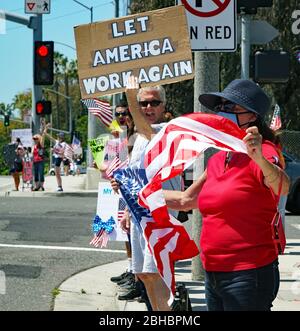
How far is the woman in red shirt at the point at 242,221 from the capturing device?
3789 mm

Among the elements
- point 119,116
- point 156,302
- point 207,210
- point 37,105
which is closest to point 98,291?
point 119,116

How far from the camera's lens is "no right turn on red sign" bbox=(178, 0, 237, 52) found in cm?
726

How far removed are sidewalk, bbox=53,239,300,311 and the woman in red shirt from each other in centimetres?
291

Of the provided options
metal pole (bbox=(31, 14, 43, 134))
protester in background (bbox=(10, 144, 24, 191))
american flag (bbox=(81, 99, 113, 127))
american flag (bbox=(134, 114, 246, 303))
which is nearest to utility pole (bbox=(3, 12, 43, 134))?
metal pole (bbox=(31, 14, 43, 134))

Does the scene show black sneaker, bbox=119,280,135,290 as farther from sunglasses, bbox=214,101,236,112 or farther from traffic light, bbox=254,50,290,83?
sunglasses, bbox=214,101,236,112

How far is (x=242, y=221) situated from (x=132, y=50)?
1.81 metres

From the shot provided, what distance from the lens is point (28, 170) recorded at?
82.9ft

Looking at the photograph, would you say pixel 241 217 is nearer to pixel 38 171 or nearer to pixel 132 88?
pixel 132 88

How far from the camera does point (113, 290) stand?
816cm

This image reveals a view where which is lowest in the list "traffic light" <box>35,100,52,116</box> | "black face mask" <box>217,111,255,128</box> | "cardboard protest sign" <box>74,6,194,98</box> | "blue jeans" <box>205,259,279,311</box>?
"blue jeans" <box>205,259,279,311</box>

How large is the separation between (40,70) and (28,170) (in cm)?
597

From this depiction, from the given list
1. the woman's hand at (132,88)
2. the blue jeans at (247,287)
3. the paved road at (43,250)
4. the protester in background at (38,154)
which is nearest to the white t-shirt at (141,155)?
the woman's hand at (132,88)

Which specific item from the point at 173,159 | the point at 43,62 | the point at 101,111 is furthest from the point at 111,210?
the point at 43,62

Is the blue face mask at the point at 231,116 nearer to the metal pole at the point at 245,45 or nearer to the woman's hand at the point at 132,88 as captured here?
the woman's hand at the point at 132,88
